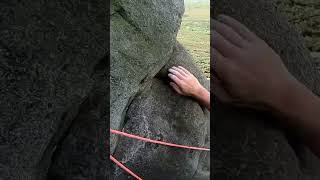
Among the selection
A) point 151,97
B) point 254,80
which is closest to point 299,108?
point 254,80

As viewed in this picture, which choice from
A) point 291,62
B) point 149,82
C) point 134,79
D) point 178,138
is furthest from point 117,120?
point 291,62

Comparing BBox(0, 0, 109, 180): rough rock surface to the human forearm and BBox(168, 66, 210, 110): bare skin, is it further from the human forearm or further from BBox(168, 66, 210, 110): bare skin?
BBox(168, 66, 210, 110): bare skin

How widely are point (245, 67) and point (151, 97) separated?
48.6 inches

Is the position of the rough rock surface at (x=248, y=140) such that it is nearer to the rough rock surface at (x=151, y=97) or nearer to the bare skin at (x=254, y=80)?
the bare skin at (x=254, y=80)

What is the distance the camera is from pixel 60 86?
41 cm

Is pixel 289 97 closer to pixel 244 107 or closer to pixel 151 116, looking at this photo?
pixel 244 107

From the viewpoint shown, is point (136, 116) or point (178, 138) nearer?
point (136, 116)

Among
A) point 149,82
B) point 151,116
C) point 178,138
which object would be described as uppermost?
point 149,82

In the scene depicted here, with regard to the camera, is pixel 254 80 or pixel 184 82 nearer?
pixel 254 80

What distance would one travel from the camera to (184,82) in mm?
1684

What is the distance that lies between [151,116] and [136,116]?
78 mm

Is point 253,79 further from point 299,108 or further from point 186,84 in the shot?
point 186,84

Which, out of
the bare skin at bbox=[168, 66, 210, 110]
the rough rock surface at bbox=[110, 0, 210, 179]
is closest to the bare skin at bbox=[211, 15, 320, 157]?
the rough rock surface at bbox=[110, 0, 210, 179]

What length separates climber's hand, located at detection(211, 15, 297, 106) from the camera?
35cm
